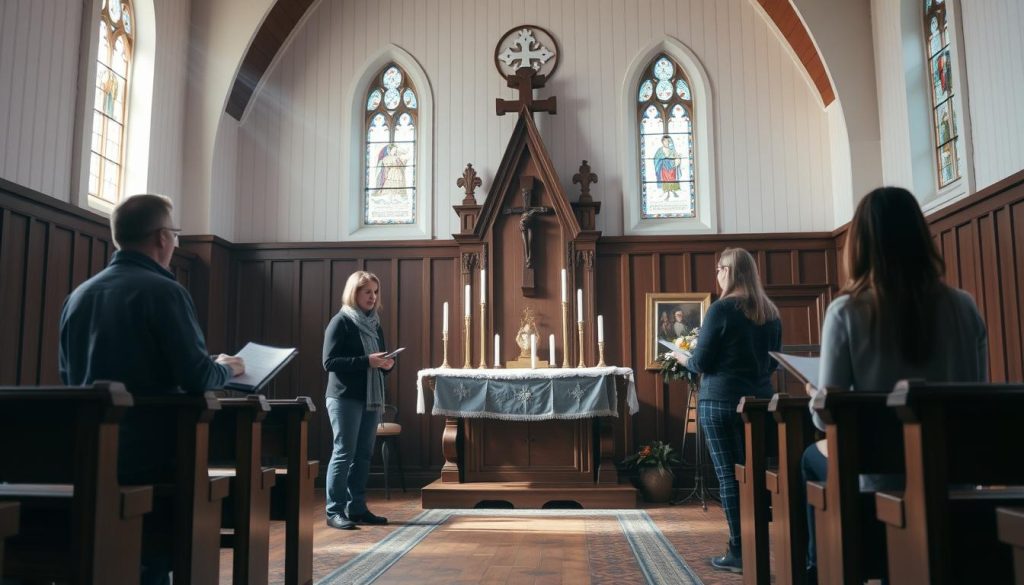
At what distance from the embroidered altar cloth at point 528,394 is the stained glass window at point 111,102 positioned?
11.0 feet

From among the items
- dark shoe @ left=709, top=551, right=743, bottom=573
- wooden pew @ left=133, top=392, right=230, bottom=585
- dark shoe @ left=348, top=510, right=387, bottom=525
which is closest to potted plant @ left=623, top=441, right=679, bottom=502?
dark shoe @ left=348, top=510, right=387, bottom=525

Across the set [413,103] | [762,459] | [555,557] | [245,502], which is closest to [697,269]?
[413,103]

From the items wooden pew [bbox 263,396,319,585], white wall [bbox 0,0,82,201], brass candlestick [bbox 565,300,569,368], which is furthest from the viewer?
brass candlestick [bbox 565,300,569,368]

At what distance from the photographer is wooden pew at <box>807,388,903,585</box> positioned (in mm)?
2354

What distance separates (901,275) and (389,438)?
21.0 ft

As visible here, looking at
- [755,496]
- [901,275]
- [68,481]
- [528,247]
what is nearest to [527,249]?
[528,247]

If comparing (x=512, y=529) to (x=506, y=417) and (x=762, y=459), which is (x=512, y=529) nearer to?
(x=506, y=417)

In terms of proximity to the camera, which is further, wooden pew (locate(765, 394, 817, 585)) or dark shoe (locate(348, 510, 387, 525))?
dark shoe (locate(348, 510, 387, 525))

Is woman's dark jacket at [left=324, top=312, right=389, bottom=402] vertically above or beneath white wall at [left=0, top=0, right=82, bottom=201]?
beneath

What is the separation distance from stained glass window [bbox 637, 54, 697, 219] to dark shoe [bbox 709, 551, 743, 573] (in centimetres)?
515

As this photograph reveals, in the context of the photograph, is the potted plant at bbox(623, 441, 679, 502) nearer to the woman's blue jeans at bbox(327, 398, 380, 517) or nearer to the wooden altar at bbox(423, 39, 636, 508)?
the wooden altar at bbox(423, 39, 636, 508)

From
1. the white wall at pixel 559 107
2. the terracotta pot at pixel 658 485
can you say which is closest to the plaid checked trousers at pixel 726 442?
the terracotta pot at pixel 658 485

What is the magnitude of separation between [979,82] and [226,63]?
6709 mm

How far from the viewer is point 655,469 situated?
25.0 feet
